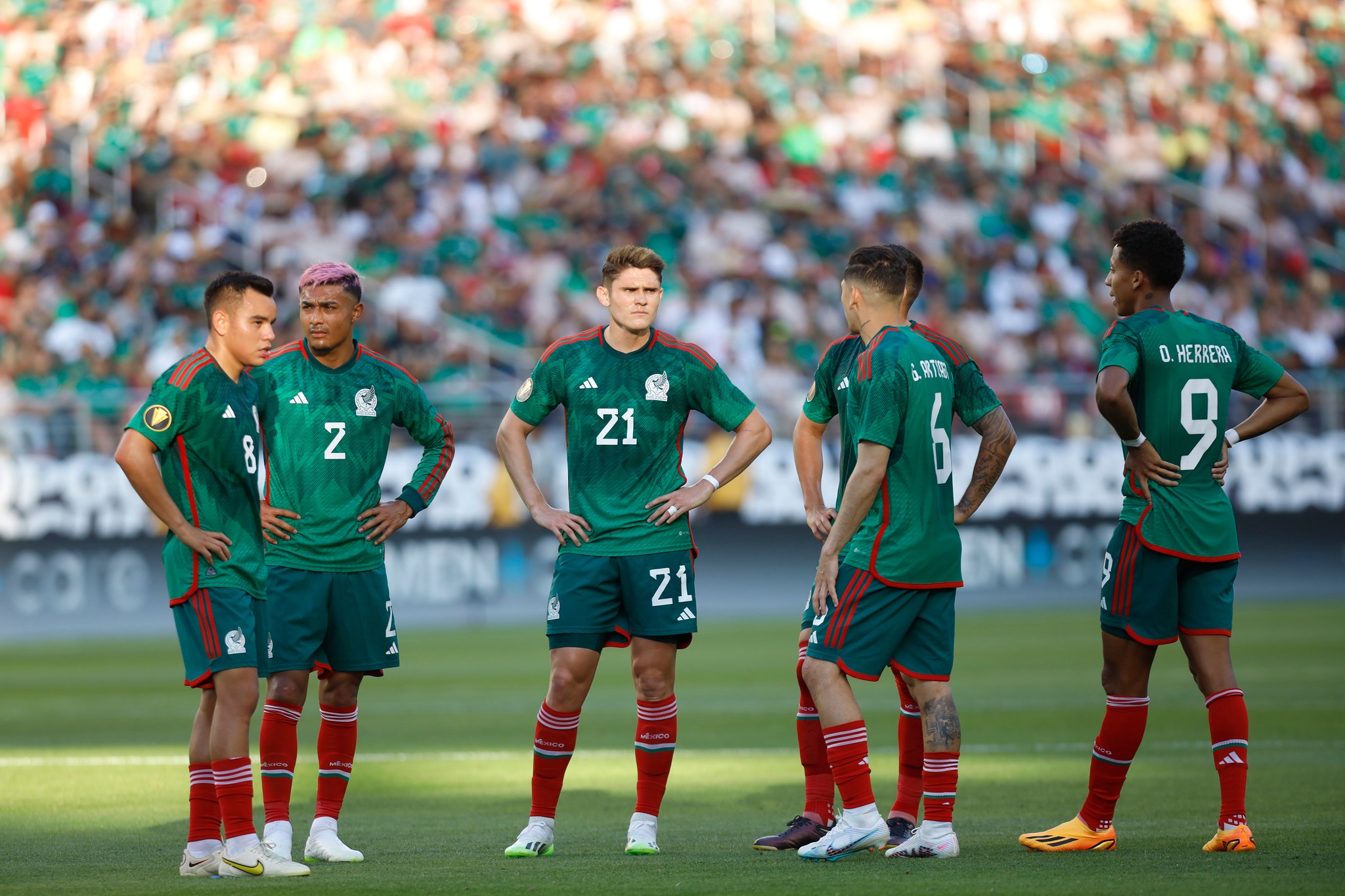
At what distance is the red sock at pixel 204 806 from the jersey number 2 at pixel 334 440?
4.41ft

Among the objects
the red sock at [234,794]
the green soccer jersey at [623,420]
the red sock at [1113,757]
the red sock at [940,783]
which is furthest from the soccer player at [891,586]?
the red sock at [234,794]

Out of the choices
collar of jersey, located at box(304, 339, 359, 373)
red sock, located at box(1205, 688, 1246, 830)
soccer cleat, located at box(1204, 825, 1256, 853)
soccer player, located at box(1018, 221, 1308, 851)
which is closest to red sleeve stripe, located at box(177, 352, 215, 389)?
collar of jersey, located at box(304, 339, 359, 373)

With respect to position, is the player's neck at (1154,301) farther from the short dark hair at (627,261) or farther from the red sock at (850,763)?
the red sock at (850,763)

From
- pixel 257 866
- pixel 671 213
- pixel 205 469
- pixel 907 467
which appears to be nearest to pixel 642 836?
pixel 257 866

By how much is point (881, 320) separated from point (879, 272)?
177 millimetres

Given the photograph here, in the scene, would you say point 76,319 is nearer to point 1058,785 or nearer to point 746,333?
point 746,333

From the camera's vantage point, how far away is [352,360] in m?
6.73

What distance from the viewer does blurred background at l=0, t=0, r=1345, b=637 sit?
18734 mm

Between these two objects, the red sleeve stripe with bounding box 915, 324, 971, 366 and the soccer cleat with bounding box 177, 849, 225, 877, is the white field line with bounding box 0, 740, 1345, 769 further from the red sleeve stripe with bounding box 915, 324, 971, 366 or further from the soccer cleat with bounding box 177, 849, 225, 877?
the red sleeve stripe with bounding box 915, 324, 971, 366

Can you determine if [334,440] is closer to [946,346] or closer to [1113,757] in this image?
[946,346]

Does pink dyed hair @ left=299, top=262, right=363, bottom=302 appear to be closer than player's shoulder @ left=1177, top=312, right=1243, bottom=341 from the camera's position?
No

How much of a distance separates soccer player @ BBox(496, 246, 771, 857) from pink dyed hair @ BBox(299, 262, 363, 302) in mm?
810

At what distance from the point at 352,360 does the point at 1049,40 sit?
83.1 ft

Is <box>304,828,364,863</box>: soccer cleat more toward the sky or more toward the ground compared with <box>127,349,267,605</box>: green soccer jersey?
more toward the ground
